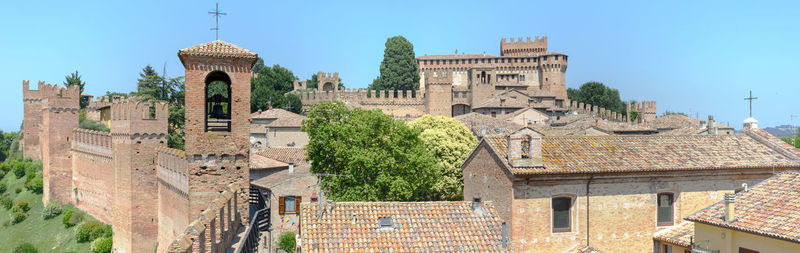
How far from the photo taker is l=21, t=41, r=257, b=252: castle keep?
62.2 feet

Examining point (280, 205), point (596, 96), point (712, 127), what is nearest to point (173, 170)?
point (280, 205)

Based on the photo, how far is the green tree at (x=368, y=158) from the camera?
27859 millimetres

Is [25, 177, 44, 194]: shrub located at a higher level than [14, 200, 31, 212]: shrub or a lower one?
higher

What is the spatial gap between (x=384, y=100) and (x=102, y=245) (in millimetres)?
42019

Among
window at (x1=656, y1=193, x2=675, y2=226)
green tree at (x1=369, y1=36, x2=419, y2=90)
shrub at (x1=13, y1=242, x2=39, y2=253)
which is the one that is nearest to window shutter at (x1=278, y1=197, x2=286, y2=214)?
window at (x1=656, y1=193, x2=675, y2=226)

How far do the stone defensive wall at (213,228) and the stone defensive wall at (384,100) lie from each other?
52943 millimetres

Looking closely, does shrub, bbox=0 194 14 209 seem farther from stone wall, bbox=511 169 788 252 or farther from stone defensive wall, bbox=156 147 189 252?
stone wall, bbox=511 169 788 252

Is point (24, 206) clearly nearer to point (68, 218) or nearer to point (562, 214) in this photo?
point (68, 218)

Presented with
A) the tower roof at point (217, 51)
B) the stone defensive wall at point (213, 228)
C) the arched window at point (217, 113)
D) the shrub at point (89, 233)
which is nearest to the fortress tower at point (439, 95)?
the shrub at point (89, 233)

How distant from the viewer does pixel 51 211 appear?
1706 inches

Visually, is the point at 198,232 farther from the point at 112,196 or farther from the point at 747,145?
the point at 112,196

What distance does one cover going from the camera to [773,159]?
72.1ft

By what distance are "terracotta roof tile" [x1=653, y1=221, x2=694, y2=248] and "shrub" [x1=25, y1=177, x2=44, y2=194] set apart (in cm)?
4728

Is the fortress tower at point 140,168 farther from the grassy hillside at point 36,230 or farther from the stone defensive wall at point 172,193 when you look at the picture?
the grassy hillside at point 36,230
